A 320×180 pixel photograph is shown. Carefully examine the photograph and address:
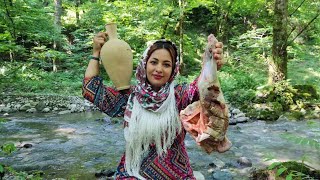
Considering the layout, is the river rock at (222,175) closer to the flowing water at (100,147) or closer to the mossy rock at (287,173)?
the flowing water at (100,147)

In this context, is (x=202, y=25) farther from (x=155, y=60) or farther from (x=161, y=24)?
(x=155, y=60)

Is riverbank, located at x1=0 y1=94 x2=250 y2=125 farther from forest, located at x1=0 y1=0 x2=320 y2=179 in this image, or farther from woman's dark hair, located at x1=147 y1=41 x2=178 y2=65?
woman's dark hair, located at x1=147 y1=41 x2=178 y2=65

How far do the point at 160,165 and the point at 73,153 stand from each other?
142 inches

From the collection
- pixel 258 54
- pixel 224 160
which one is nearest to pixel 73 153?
pixel 224 160

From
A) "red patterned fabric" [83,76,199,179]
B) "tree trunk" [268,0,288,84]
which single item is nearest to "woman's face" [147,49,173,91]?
"red patterned fabric" [83,76,199,179]

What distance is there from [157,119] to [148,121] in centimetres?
6

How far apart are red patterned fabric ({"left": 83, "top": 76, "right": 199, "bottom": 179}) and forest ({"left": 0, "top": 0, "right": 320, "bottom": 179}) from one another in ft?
12.1

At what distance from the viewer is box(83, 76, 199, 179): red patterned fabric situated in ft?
6.66

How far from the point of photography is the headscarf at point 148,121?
201cm

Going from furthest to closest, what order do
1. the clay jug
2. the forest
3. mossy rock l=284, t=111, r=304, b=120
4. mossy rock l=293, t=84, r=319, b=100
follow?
mossy rock l=293, t=84, r=319, b=100 < the forest < mossy rock l=284, t=111, r=304, b=120 < the clay jug

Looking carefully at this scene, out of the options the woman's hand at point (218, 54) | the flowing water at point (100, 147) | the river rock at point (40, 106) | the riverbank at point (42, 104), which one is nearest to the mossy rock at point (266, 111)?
the flowing water at point (100, 147)

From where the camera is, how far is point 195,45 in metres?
17.1

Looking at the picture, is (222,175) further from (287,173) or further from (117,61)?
(117,61)

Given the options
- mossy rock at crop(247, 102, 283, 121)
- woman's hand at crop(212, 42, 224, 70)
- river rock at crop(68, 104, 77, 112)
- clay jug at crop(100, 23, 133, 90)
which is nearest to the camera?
woman's hand at crop(212, 42, 224, 70)
